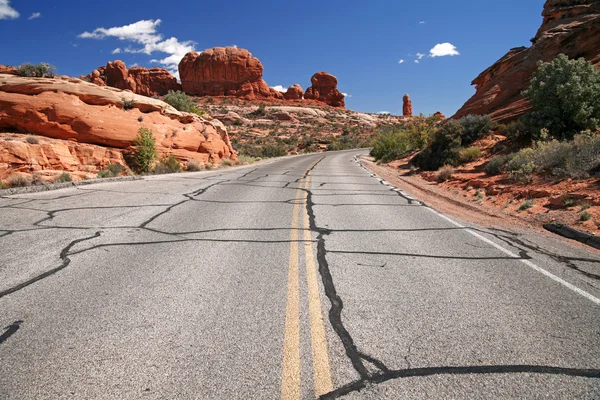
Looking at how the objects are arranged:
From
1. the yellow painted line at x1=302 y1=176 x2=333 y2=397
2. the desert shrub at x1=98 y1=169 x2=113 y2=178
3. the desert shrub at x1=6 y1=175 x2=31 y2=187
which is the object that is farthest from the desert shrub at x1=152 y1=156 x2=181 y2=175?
the yellow painted line at x1=302 y1=176 x2=333 y2=397

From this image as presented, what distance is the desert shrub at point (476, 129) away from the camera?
18.9 m

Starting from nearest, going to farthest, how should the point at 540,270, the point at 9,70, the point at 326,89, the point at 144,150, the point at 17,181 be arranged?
the point at 540,270 → the point at 17,181 → the point at 144,150 → the point at 9,70 → the point at 326,89

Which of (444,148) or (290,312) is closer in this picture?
(290,312)

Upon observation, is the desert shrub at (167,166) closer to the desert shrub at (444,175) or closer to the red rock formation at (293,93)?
the desert shrub at (444,175)

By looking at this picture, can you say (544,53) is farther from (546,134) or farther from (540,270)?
(540,270)

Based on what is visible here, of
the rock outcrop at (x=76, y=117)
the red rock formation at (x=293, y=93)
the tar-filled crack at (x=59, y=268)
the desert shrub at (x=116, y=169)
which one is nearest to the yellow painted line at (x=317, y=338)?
the tar-filled crack at (x=59, y=268)

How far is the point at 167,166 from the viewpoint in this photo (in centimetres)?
1838

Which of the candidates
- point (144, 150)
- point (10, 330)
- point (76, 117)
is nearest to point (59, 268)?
point (10, 330)

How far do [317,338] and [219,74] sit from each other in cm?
10190

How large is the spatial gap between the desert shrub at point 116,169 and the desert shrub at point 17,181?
3774 mm

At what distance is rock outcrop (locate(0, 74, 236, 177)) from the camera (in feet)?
47.4

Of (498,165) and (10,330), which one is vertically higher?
(498,165)

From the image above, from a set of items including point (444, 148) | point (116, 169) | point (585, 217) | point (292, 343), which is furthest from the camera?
point (444, 148)

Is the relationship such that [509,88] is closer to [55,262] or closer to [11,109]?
[55,262]
